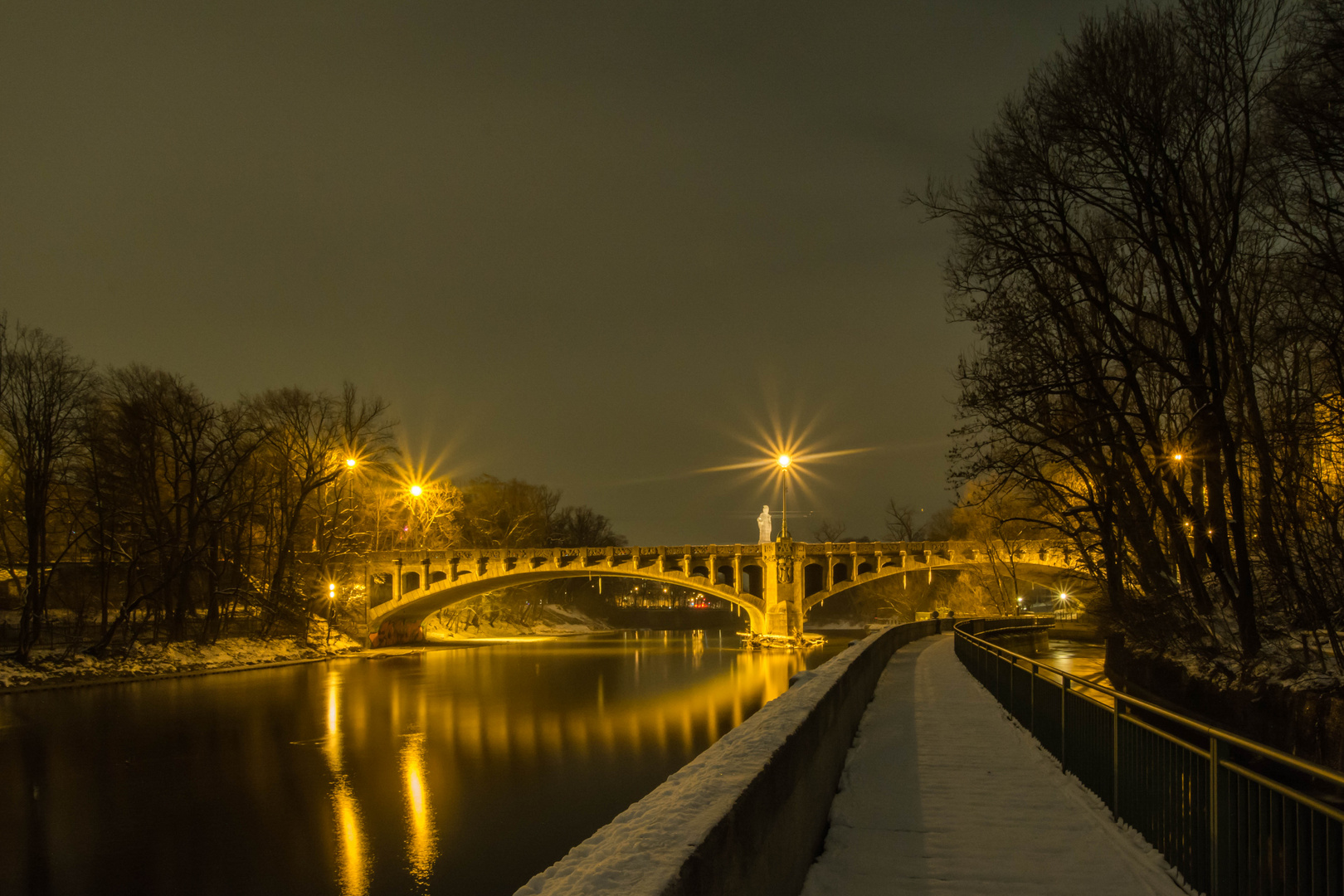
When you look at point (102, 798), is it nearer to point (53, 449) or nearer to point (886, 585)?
point (53, 449)

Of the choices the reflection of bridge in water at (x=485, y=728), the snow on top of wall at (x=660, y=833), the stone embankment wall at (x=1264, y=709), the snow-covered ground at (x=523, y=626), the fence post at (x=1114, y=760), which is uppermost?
the snow on top of wall at (x=660, y=833)

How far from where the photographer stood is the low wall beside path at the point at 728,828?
4.51 m

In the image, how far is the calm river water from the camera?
14.8 meters

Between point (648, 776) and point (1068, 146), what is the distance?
50.3 ft

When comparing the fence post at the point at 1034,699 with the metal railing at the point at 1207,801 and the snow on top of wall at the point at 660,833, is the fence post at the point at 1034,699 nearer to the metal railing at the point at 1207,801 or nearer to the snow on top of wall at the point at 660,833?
the metal railing at the point at 1207,801

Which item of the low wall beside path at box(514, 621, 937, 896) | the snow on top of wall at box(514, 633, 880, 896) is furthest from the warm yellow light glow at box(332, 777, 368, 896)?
the snow on top of wall at box(514, 633, 880, 896)

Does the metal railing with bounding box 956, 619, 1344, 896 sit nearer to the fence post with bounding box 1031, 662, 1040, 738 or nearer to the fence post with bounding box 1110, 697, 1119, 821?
the fence post with bounding box 1110, 697, 1119, 821

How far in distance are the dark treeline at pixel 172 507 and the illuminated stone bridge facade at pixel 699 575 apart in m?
3.99

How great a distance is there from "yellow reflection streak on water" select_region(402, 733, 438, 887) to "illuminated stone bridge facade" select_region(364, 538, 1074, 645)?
158 ft

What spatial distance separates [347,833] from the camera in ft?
55.1

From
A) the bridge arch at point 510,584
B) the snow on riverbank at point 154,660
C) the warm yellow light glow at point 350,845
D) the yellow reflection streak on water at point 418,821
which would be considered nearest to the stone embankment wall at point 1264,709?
the yellow reflection streak on water at point 418,821

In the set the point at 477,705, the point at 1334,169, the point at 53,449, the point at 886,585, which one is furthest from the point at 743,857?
the point at 886,585

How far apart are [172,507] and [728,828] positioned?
49.5m

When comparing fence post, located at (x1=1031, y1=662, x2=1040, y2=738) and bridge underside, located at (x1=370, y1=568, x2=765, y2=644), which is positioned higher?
fence post, located at (x1=1031, y1=662, x2=1040, y2=738)
